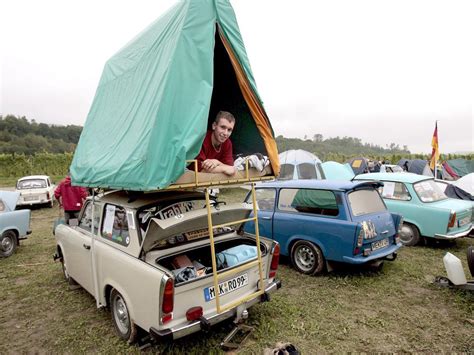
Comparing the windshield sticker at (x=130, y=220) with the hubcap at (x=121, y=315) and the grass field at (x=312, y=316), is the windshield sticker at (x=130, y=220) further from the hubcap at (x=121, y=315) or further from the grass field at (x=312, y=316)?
the grass field at (x=312, y=316)

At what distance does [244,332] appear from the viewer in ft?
12.1

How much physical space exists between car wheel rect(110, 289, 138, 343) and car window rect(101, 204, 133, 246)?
0.62 meters

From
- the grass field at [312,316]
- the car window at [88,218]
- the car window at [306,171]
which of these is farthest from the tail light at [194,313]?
the car window at [306,171]

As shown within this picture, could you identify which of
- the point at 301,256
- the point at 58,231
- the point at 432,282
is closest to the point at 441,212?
the point at 432,282

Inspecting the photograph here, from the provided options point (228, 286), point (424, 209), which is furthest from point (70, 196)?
point (424, 209)

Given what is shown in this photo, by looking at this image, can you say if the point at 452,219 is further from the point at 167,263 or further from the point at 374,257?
the point at 167,263

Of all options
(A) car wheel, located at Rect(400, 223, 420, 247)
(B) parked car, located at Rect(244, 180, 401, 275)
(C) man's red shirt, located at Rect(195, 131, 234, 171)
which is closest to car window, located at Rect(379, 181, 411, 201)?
(A) car wheel, located at Rect(400, 223, 420, 247)

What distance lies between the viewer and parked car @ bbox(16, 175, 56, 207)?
13312 mm

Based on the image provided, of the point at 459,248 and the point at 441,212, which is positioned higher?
the point at 441,212

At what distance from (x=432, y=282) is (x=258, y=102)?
422 cm

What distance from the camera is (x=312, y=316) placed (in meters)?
4.13

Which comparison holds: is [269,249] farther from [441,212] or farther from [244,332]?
[441,212]

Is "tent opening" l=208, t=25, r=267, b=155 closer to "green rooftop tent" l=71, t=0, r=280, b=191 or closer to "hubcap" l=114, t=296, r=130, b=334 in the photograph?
"green rooftop tent" l=71, t=0, r=280, b=191

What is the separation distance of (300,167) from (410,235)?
9688 mm
